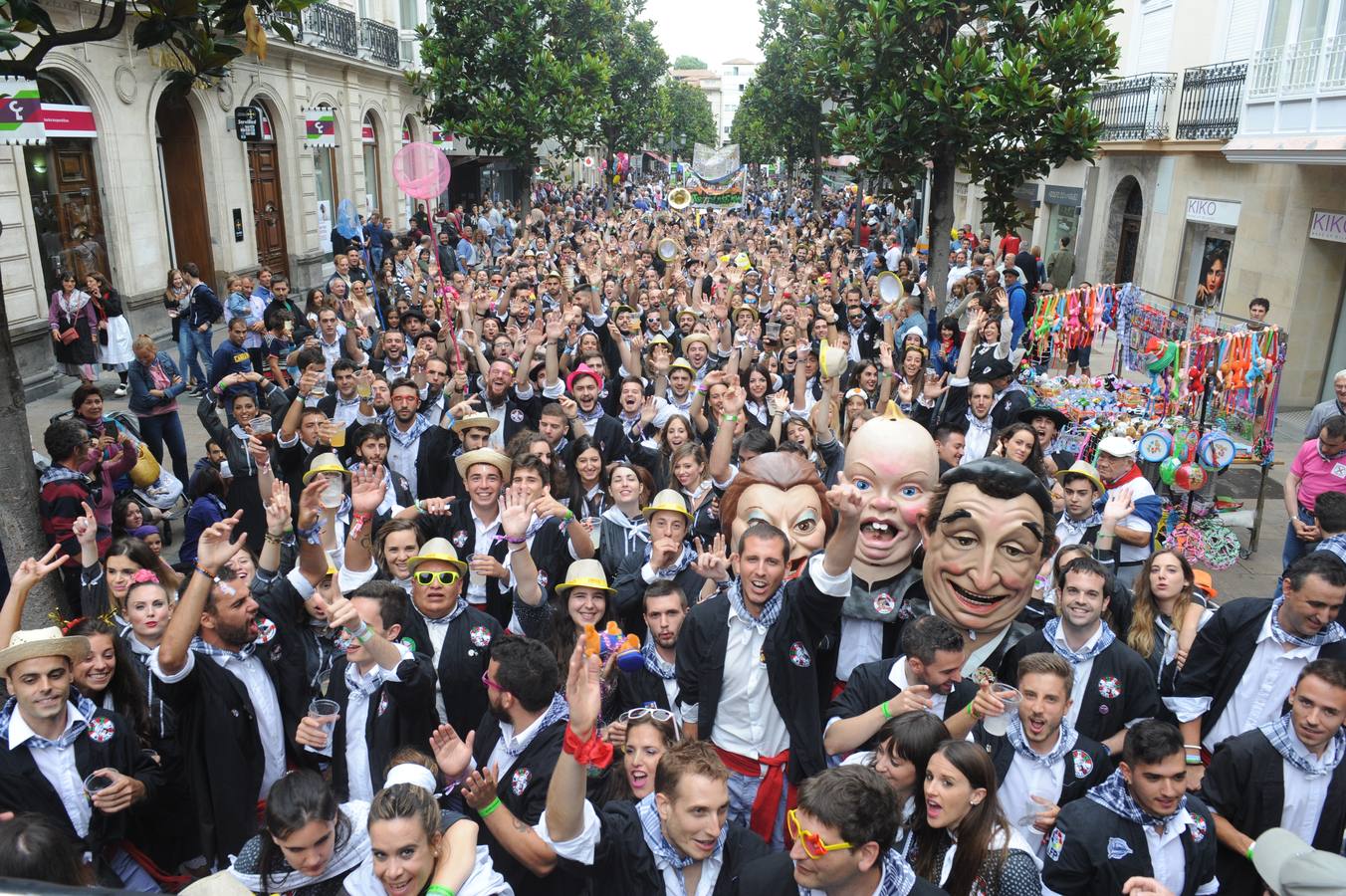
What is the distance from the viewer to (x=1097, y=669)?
12.9ft

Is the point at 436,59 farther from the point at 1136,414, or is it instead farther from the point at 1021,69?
the point at 1136,414

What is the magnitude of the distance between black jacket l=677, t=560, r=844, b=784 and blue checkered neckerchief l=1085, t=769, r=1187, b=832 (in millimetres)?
997

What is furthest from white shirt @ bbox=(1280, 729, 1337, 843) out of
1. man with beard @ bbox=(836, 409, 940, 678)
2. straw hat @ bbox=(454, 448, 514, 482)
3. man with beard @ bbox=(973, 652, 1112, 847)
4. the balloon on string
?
the balloon on string

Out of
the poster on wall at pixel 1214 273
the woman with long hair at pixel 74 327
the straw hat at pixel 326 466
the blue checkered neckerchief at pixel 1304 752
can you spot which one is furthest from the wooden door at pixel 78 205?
the poster on wall at pixel 1214 273

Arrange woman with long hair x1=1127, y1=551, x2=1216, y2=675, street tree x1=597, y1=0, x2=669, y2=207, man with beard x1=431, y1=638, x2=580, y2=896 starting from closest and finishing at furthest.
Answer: man with beard x1=431, y1=638, x2=580, y2=896 → woman with long hair x1=1127, y1=551, x2=1216, y2=675 → street tree x1=597, y1=0, x2=669, y2=207

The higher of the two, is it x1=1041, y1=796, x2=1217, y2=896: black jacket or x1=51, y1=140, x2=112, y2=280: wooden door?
x1=51, y1=140, x2=112, y2=280: wooden door

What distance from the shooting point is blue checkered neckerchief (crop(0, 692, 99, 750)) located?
3373 millimetres

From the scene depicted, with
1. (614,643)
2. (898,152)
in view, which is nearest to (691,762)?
(614,643)

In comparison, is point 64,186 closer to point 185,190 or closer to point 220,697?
point 185,190

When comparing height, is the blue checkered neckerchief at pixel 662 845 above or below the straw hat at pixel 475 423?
below

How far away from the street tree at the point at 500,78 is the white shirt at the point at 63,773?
69.1 ft

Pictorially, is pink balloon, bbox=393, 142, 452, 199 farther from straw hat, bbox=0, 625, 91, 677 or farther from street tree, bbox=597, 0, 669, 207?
street tree, bbox=597, 0, 669, 207

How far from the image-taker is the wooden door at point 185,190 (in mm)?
16859

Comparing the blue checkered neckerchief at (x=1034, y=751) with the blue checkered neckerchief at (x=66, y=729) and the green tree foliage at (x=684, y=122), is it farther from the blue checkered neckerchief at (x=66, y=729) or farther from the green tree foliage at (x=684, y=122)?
the green tree foliage at (x=684, y=122)
